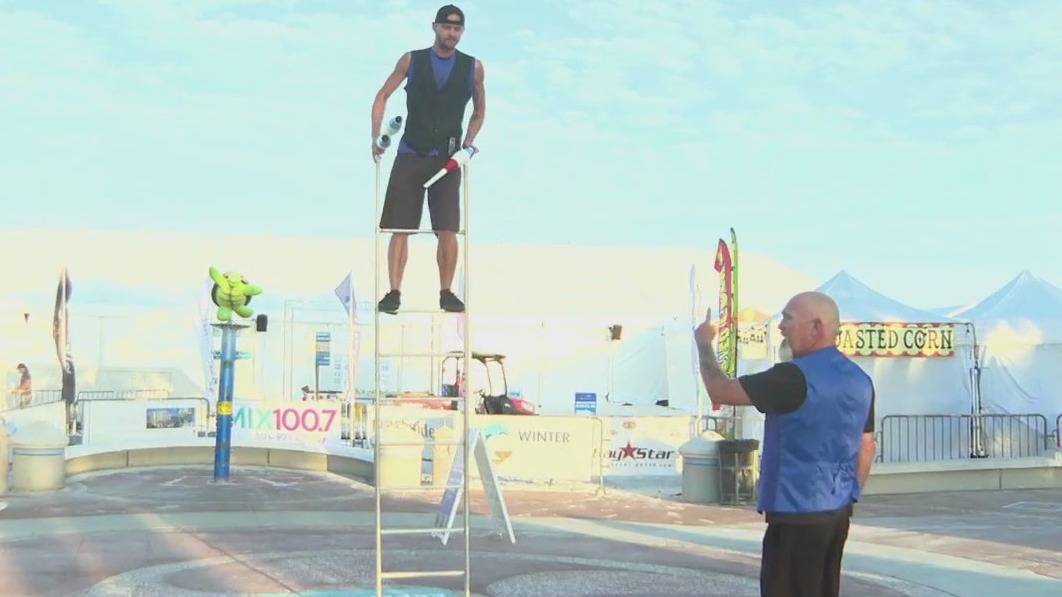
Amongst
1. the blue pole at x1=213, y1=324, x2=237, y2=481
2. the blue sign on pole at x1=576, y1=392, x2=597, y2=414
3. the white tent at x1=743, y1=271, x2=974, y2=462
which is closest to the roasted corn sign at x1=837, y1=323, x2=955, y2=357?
A: the white tent at x1=743, y1=271, x2=974, y2=462

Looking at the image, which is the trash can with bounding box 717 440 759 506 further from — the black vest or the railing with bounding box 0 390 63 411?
the railing with bounding box 0 390 63 411

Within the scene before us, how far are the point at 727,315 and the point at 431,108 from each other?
426 inches

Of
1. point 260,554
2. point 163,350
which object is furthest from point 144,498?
point 163,350

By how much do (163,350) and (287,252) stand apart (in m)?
22.6

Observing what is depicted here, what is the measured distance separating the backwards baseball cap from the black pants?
4250 mm

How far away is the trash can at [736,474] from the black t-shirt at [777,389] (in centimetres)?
1174

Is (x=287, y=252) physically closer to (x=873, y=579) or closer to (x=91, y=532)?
(x=91, y=532)

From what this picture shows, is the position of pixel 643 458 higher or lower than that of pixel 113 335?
lower

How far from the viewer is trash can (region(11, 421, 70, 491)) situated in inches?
A: 637

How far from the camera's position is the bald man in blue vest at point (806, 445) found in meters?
5.27

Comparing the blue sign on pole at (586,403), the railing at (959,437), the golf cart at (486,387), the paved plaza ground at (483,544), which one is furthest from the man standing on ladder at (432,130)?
the blue sign on pole at (586,403)

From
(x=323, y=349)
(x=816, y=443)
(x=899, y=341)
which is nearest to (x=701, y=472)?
(x=899, y=341)

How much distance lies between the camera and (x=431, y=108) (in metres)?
8.08

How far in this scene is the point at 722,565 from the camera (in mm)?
11102
